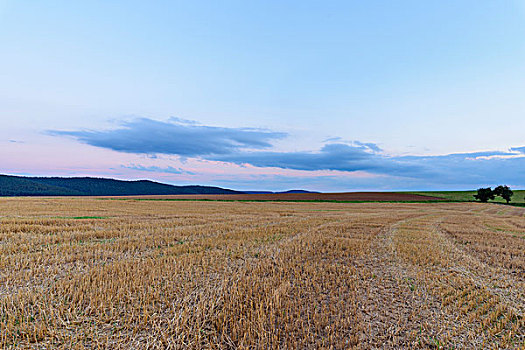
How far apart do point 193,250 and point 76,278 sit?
399 cm

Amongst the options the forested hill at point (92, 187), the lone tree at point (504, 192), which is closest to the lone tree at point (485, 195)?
the lone tree at point (504, 192)

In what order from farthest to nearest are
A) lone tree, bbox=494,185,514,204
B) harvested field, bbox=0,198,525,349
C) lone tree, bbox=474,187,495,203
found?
lone tree, bbox=474,187,495,203 → lone tree, bbox=494,185,514,204 → harvested field, bbox=0,198,525,349

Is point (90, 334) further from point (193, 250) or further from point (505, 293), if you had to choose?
point (505, 293)

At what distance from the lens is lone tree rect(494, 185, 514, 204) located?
79.8m

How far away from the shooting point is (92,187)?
16388 centimetres

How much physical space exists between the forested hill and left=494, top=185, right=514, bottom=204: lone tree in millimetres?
133804

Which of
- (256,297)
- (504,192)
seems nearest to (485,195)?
(504,192)

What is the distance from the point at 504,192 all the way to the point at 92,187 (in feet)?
631

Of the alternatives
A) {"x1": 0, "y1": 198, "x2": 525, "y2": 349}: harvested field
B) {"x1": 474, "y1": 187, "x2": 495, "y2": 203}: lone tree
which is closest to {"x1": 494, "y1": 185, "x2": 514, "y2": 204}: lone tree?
{"x1": 474, "y1": 187, "x2": 495, "y2": 203}: lone tree

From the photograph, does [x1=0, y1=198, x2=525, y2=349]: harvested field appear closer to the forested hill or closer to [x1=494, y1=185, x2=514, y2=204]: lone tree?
[x1=494, y1=185, x2=514, y2=204]: lone tree

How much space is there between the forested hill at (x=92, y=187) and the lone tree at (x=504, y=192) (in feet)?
439

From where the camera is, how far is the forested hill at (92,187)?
145625mm

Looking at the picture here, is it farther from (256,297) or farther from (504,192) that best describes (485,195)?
(256,297)

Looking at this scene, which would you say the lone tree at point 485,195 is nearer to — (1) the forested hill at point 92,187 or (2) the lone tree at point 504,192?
(2) the lone tree at point 504,192
